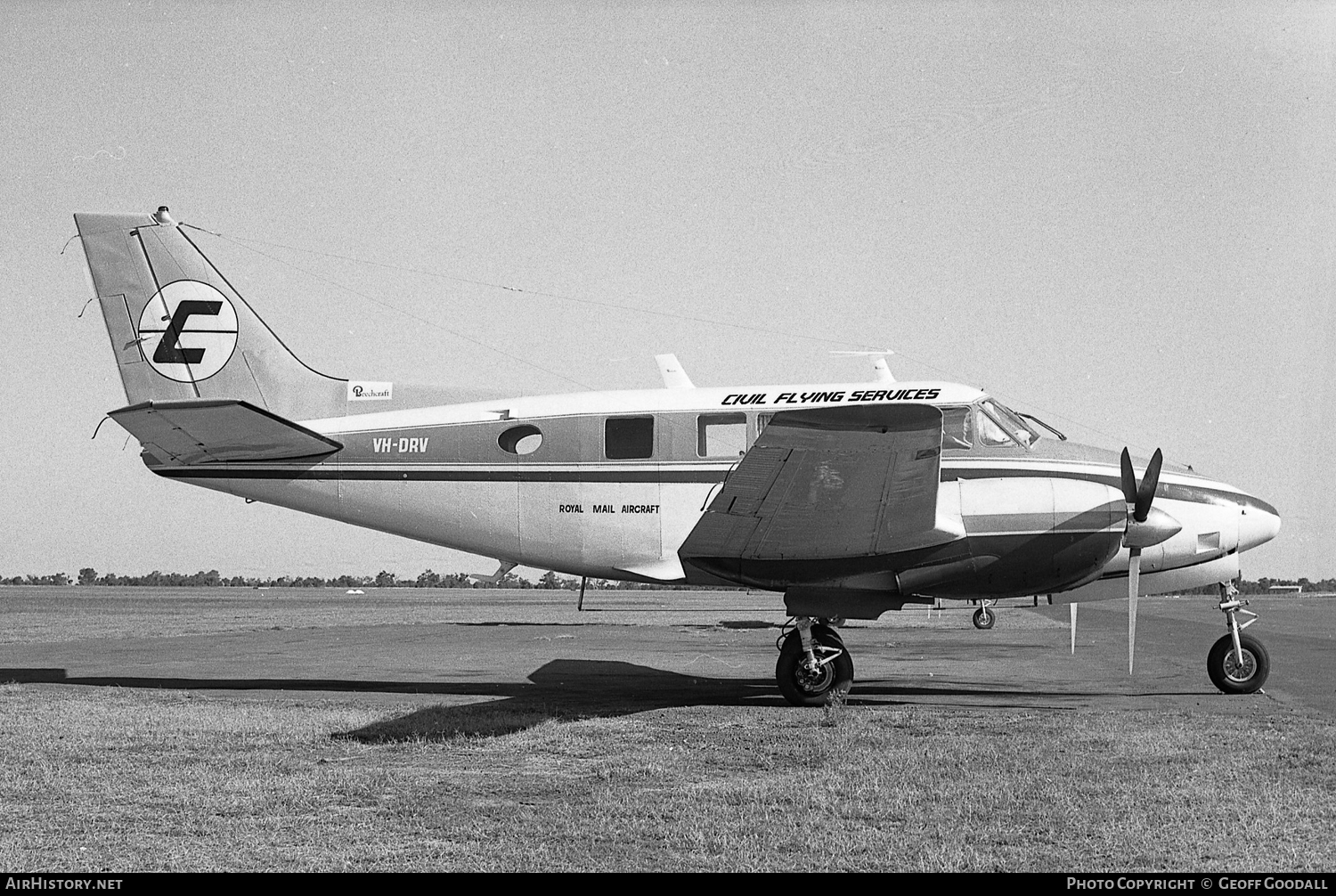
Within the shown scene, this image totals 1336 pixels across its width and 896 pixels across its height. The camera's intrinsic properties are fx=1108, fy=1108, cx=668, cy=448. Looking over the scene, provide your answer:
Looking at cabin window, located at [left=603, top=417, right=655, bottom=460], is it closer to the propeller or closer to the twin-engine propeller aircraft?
the twin-engine propeller aircraft

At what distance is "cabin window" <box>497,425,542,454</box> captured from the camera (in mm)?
13969

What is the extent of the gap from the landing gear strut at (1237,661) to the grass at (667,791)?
2.19 m

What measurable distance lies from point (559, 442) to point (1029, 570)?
5.78 m

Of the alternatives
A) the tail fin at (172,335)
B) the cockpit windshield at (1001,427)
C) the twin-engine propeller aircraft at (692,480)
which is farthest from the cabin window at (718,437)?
the tail fin at (172,335)

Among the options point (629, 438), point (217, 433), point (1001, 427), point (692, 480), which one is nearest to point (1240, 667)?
point (1001, 427)

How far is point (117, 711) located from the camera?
40.1 ft

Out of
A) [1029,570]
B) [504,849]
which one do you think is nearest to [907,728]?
[1029,570]

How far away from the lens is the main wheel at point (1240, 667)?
43.0ft

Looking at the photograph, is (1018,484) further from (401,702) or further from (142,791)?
(142,791)

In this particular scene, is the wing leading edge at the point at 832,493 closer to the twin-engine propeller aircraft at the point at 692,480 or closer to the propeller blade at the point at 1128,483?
the twin-engine propeller aircraft at the point at 692,480

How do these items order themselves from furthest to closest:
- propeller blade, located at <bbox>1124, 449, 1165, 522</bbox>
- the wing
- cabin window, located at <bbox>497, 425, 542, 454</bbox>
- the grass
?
cabin window, located at <bbox>497, 425, 542, 454</bbox> → propeller blade, located at <bbox>1124, 449, 1165, 522</bbox> → the wing → the grass

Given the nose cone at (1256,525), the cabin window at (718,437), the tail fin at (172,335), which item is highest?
the tail fin at (172,335)

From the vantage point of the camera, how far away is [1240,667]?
13156 millimetres

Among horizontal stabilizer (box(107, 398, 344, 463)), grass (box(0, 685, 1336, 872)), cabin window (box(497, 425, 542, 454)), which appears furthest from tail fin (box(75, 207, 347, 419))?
grass (box(0, 685, 1336, 872))
